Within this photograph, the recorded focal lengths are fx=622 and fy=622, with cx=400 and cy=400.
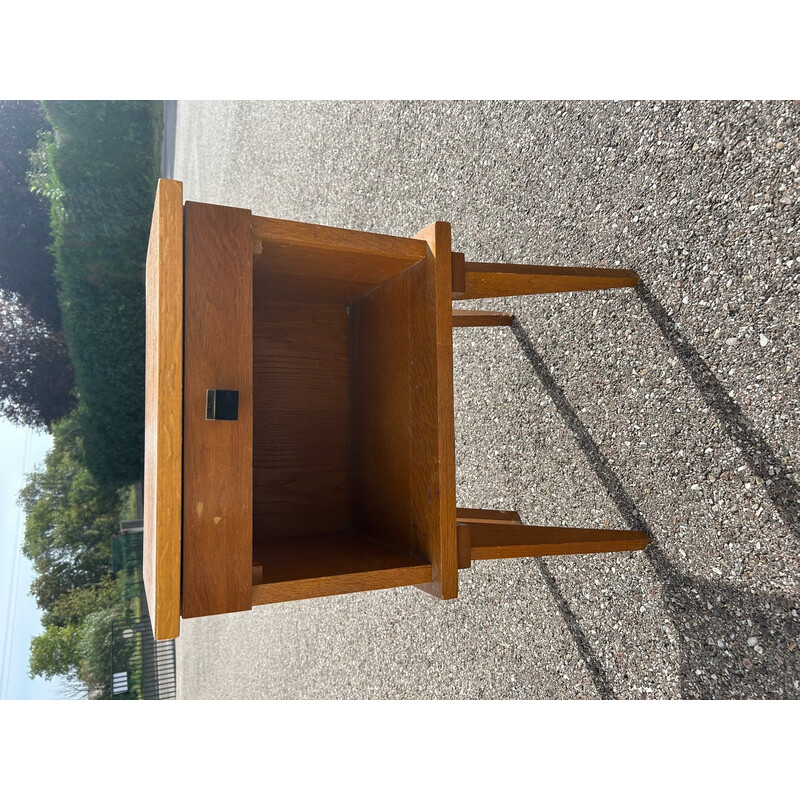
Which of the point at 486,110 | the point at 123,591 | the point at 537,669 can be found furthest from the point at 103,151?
the point at 537,669

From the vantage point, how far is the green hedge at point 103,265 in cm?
616

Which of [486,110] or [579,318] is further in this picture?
[486,110]

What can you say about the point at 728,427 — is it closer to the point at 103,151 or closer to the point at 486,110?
the point at 486,110

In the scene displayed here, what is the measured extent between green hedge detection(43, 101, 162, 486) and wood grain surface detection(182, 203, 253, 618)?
5593 millimetres

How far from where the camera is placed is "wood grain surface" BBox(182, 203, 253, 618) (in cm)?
104

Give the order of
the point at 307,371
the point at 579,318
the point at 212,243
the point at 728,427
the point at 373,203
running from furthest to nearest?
the point at 373,203, the point at 579,318, the point at 307,371, the point at 728,427, the point at 212,243

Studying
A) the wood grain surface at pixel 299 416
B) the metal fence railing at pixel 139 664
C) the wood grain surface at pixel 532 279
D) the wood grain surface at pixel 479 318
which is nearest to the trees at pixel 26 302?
the metal fence railing at pixel 139 664

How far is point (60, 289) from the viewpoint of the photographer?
670 centimetres

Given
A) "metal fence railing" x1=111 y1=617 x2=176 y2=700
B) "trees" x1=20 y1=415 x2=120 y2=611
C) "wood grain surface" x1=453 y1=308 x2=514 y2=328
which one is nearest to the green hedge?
"trees" x1=20 y1=415 x2=120 y2=611

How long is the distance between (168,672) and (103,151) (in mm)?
5709

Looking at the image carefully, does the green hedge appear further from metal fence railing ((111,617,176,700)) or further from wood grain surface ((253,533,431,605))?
wood grain surface ((253,533,431,605))

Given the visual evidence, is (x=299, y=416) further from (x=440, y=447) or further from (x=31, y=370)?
(x=31, y=370)

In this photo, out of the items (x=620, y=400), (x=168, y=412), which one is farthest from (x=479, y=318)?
(x=168, y=412)

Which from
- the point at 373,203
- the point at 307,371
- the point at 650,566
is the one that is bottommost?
the point at 650,566
